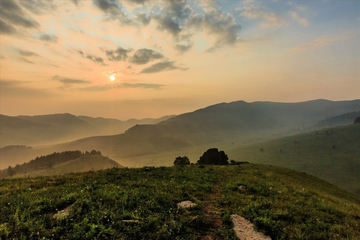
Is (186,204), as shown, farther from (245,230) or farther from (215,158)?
(215,158)

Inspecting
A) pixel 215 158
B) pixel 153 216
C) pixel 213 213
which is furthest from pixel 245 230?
pixel 215 158

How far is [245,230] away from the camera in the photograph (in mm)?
9789

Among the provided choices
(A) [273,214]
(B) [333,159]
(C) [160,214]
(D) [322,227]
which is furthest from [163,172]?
(B) [333,159]

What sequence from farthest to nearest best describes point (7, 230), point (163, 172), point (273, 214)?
point (163, 172) → point (273, 214) → point (7, 230)

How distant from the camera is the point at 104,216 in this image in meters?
9.15

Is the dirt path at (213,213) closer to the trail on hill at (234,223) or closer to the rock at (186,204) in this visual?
the trail on hill at (234,223)

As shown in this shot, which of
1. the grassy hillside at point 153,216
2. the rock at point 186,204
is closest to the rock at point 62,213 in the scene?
the grassy hillside at point 153,216

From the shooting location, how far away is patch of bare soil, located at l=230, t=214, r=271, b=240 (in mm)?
9273

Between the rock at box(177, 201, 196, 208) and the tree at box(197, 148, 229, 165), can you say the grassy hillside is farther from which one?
the tree at box(197, 148, 229, 165)

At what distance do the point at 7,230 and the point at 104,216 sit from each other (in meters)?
3.74

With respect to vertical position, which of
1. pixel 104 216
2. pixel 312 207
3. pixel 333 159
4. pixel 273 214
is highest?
pixel 104 216

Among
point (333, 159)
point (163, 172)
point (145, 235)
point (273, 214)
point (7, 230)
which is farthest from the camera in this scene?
point (333, 159)

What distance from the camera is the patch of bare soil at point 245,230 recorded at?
927cm

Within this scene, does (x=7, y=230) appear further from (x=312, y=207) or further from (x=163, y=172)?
(x=312, y=207)
